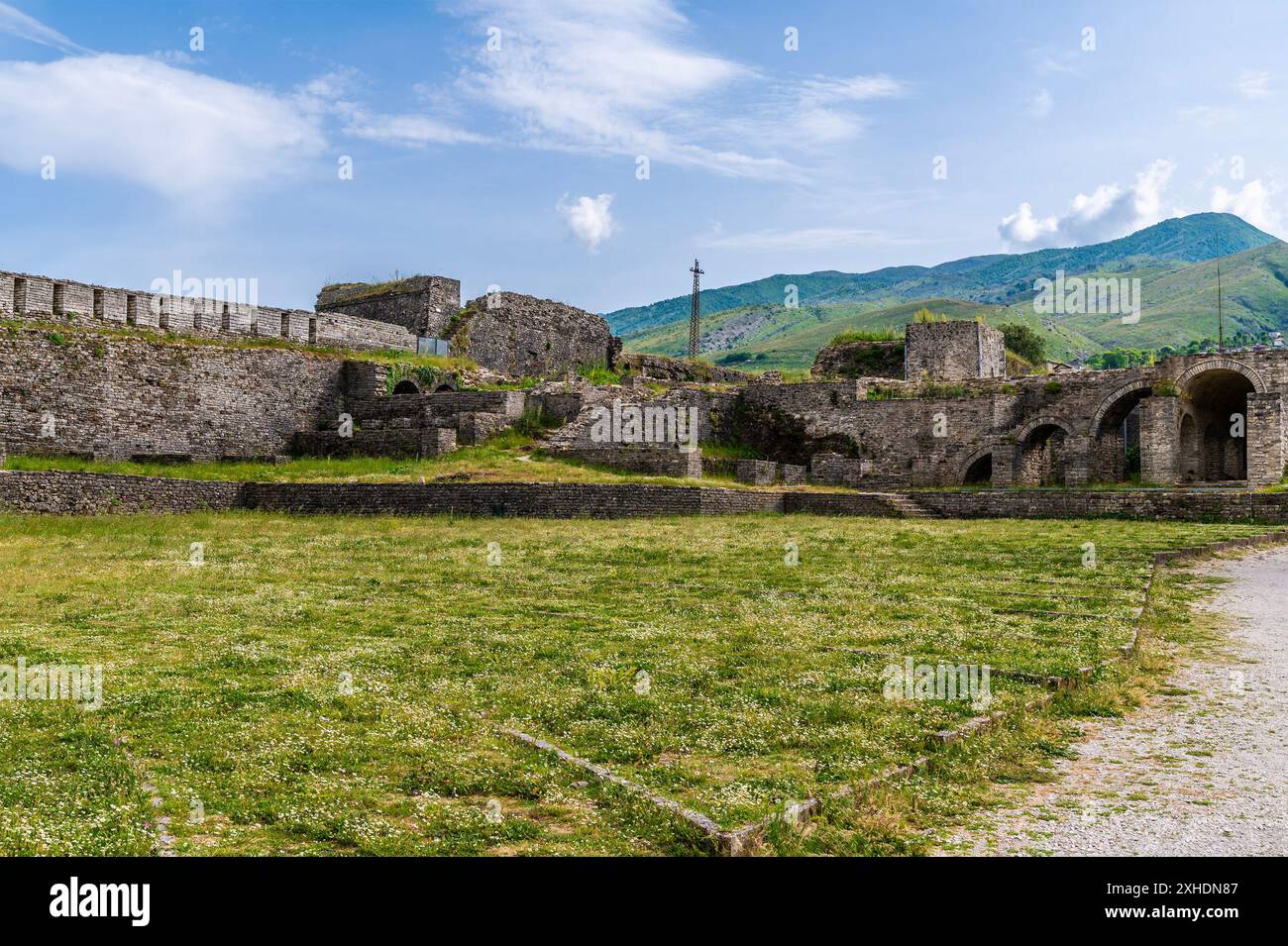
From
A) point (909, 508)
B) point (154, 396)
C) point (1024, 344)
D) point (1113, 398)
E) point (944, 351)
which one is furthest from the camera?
point (1024, 344)

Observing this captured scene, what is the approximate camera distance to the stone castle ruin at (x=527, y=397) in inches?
1176

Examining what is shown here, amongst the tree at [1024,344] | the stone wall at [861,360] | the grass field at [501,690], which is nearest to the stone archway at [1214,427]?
the stone wall at [861,360]

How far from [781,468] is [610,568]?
18356 mm

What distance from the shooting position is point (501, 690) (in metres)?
7.86

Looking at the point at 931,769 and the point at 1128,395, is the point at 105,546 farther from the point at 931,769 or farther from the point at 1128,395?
the point at 1128,395

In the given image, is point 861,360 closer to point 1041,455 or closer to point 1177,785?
point 1041,455

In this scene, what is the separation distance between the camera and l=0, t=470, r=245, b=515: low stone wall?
23.2 m

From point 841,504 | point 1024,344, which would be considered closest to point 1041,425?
point 841,504

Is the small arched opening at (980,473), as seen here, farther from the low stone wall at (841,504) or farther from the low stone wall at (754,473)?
the low stone wall at (841,504)

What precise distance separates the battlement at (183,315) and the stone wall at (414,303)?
3.07 feet

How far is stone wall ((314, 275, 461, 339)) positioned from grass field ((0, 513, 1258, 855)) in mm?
22695

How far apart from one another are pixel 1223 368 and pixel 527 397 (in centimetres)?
2144
